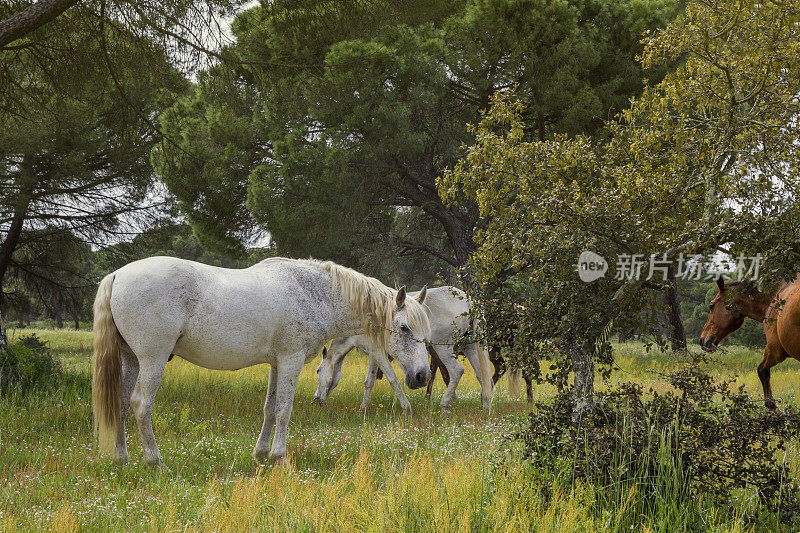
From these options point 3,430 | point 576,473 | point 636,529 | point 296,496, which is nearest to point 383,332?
point 296,496

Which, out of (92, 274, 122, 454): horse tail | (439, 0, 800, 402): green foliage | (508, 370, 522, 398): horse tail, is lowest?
(508, 370, 522, 398): horse tail

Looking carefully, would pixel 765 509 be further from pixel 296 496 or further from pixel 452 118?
pixel 452 118

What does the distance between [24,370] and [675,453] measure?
7.01 metres

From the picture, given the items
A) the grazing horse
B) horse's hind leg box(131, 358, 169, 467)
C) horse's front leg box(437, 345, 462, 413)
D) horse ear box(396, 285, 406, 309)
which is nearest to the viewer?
horse's hind leg box(131, 358, 169, 467)

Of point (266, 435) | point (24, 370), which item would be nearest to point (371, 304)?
point (266, 435)

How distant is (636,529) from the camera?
283cm

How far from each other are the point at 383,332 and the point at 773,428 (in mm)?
2802

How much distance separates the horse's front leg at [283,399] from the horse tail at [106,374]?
46.9 inches

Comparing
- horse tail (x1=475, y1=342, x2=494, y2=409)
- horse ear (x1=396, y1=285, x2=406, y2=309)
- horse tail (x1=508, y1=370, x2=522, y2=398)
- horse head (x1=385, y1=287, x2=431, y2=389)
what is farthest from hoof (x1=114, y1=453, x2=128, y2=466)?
horse tail (x1=508, y1=370, x2=522, y2=398)

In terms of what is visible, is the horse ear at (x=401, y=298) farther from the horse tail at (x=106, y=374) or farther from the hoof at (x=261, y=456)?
the horse tail at (x=106, y=374)

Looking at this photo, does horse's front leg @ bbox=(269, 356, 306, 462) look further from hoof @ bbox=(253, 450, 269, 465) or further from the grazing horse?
the grazing horse

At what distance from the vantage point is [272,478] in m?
3.58

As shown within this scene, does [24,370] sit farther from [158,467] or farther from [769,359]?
[769,359]

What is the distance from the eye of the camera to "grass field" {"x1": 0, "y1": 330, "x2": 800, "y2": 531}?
111 inches
